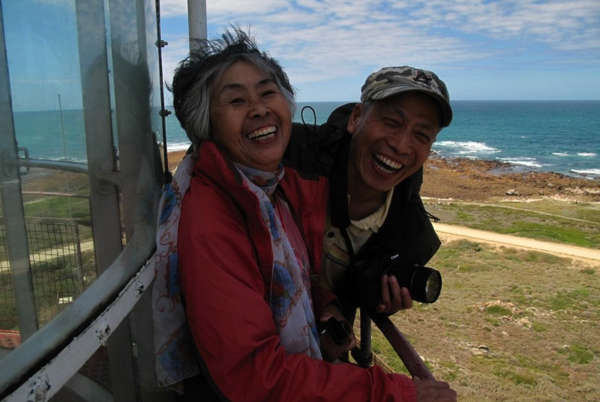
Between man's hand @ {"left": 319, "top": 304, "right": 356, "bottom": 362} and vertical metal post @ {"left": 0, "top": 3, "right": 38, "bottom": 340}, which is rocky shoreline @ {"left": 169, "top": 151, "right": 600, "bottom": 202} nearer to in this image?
man's hand @ {"left": 319, "top": 304, "right": 356, "bottom": 362}

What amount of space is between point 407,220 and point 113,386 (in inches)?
61.8

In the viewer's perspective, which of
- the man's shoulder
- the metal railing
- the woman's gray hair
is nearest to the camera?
the metal railing

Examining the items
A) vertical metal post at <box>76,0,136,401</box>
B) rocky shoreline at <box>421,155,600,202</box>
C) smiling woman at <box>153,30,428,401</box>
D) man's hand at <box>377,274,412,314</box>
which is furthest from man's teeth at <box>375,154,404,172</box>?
rocky shoreline at <box>421,155,600,202</box>

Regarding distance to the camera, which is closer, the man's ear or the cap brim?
the cap brim

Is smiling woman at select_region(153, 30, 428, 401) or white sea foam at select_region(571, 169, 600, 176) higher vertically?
smiling woman at select_region(153, 30, 428, 401)

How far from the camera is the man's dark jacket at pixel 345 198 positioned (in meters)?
2.23

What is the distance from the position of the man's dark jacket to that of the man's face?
10cm

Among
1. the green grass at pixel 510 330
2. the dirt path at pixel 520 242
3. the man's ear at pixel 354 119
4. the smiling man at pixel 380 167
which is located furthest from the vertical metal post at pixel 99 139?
the dirt path at pixel 520 242

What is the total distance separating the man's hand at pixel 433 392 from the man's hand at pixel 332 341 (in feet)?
1.37

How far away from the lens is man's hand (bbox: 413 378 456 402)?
164 centimetres

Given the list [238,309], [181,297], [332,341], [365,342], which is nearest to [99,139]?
[181,297]

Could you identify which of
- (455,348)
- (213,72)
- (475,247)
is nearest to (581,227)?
(475,247)

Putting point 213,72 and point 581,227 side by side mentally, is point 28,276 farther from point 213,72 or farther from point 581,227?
point 581,227

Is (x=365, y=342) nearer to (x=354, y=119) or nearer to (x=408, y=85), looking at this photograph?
(x=354, y=119)
